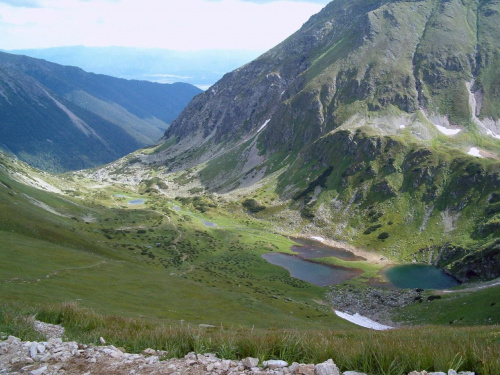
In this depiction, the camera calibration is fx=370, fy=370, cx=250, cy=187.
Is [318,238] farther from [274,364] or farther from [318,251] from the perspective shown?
[274,364]

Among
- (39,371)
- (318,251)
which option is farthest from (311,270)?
(39,371)

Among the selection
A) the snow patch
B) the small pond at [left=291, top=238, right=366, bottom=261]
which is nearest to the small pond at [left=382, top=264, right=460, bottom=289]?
the small pond at [left=291, top=238, right=366, bottom=261]

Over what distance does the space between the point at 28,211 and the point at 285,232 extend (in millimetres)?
122252

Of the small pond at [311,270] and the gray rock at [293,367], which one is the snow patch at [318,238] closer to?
the small pond at [311,270]

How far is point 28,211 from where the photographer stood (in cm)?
10381

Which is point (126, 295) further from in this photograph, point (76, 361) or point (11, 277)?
point (76, 361)

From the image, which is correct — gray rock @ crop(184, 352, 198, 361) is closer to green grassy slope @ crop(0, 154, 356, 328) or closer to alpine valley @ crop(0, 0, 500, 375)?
alpine valley @ crop(0, 0, 500, 375)

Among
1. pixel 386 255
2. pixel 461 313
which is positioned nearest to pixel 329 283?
pixel 386 255

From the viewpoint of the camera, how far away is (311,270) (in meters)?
142

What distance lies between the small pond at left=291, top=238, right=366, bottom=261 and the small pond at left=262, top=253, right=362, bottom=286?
7.10 metres

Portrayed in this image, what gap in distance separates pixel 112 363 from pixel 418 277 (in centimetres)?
14145

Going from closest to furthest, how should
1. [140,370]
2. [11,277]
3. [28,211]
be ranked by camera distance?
[140,370], [11,277], [28,211]

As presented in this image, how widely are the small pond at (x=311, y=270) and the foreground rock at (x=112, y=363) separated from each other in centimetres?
12034

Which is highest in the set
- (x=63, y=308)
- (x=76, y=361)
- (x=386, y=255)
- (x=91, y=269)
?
(x=76, y=361)
